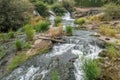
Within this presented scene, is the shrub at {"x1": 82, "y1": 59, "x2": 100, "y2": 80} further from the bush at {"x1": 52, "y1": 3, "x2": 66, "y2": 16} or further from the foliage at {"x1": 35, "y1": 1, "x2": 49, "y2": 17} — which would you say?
the bush at {"x1": 52, "y1": 3, "x2": 66, "y2": 16}

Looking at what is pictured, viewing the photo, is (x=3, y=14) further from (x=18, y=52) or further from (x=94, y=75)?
(x=94, y=75)

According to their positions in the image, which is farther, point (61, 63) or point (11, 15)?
point (11, 15)

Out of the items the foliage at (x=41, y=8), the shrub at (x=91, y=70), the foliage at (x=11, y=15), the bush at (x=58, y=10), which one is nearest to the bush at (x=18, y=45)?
the shrub at (x=91, y=70)

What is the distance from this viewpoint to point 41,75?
9.79m

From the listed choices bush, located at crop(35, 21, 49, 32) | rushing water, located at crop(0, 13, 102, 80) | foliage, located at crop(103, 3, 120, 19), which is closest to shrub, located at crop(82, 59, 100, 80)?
rushing water, located at crop(0, 13, 102, 80)

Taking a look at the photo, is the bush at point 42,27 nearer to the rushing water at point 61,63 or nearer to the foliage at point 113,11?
the rushing water at point 61,63

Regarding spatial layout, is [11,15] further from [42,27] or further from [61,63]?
[61,63]

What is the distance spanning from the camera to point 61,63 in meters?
10.5

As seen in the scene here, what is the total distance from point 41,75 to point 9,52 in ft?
12.0

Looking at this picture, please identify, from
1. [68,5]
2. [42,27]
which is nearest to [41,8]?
[68,5]

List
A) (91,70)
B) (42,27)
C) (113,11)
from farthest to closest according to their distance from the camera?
(113,11) → (42,27) → (91,70)

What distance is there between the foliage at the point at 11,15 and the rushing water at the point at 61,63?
29.7 ft

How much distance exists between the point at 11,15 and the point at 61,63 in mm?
11830

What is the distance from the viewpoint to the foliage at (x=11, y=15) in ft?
69.1
